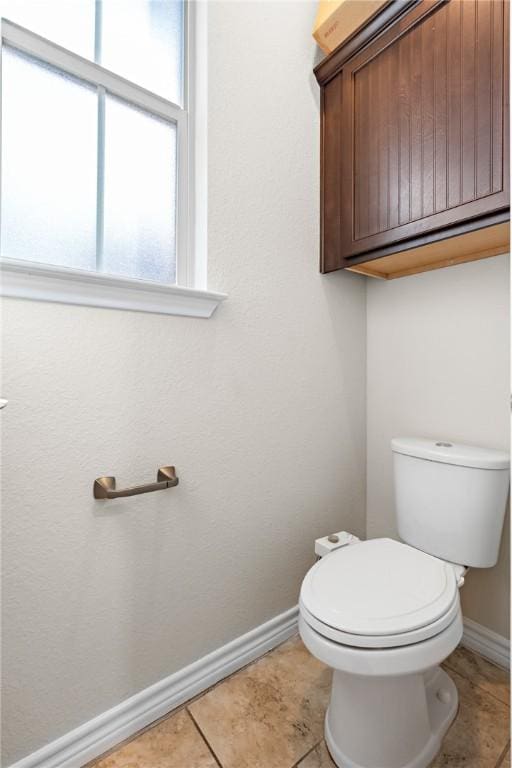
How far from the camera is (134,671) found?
3.32 ft

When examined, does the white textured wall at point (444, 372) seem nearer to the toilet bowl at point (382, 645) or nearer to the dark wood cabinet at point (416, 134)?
the dark wood cabinet at point (416, 134)

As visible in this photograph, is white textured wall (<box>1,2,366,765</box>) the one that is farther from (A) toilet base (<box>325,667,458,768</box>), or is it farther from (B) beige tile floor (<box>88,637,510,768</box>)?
(A) toilet base (<box>325,667,458,768</box>)

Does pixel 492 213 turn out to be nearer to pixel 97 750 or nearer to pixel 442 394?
pixel 442 394

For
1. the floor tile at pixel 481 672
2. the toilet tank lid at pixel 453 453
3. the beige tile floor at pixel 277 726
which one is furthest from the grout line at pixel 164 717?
the toilet tank lid at pixel 453 453

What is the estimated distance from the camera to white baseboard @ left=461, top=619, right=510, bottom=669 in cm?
122

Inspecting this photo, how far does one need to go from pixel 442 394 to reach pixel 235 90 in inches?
48.7

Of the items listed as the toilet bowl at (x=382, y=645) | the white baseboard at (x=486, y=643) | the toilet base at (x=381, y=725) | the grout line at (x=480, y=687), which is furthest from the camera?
the white baseboard at (x=486, y=643)

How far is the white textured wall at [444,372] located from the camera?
1.24 m

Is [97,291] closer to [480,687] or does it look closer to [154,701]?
[154,701]

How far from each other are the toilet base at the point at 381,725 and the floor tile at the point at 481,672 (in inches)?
11.8

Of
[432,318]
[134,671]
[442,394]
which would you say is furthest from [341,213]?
[134,671]

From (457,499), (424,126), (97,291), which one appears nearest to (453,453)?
(457,499)

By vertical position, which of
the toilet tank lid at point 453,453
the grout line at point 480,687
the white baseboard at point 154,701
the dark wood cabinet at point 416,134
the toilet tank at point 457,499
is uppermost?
the dark wood cabinet at point 416,134

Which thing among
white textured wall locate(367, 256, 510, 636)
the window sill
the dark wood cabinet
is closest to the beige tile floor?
white textured wall locate(367, 256, 510, 636)
